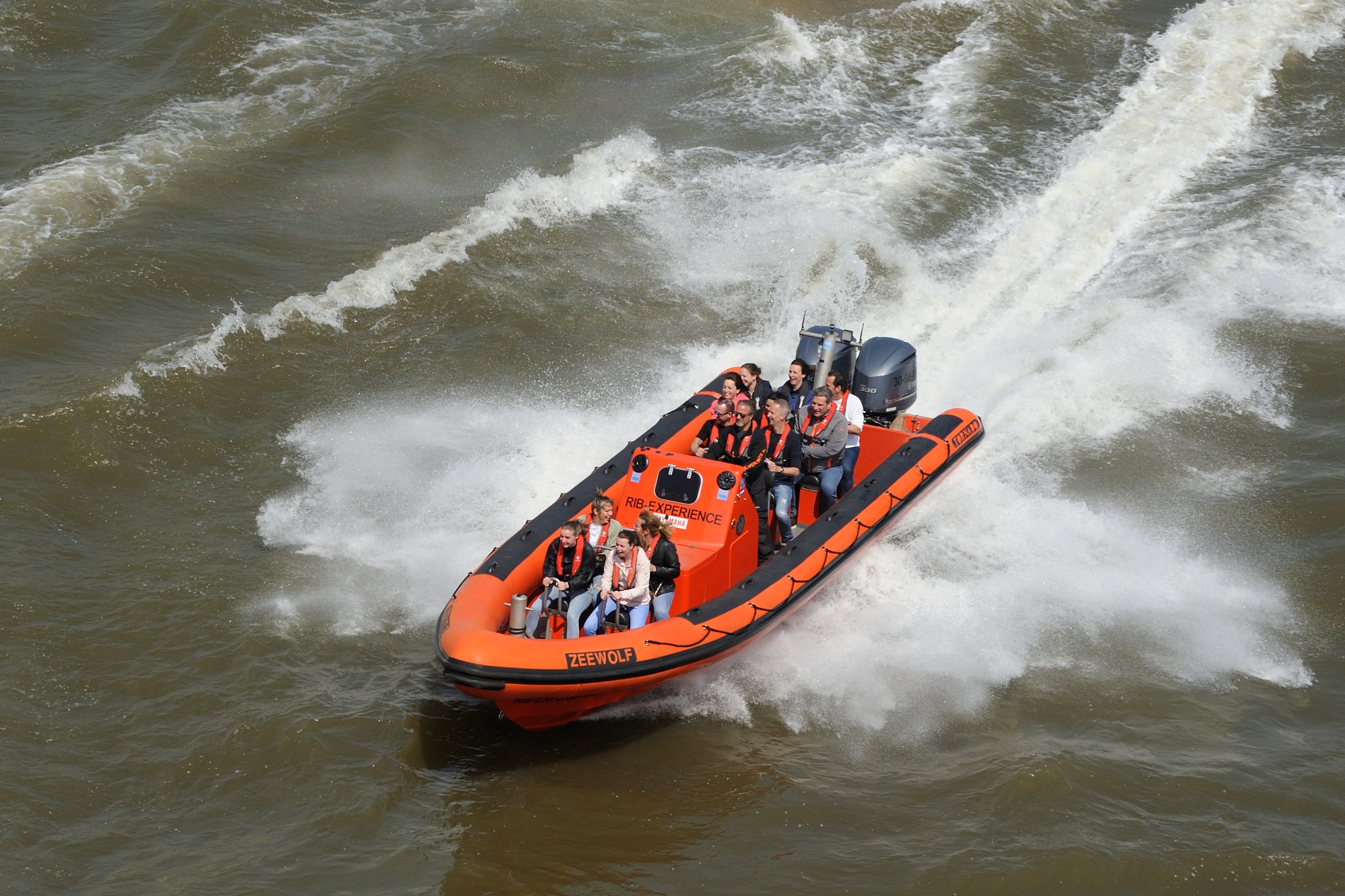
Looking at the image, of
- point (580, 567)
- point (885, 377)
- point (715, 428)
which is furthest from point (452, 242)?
point (580, 567)

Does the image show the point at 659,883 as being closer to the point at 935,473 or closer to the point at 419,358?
the point at 935,473

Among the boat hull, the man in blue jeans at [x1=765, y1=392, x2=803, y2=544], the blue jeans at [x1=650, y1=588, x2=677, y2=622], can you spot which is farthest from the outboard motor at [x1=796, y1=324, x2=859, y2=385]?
the blue jeans at [x1=650, y1=588, x2=677, y2=622]

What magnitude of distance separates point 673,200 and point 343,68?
18.5ft

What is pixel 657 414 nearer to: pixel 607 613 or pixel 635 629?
pixel 607 613

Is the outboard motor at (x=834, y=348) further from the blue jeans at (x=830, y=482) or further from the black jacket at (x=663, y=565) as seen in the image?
the black jacket at (x=663, y=565)

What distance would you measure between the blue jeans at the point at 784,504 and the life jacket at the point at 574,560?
1.84 meters

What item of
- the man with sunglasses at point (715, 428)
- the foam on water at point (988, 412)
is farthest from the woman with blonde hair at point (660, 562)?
the man with sunglasses at point (715, 428)

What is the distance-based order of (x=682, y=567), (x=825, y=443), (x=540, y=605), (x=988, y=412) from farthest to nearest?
(x=988, y=412), (x=825, y=443), (x=682, y=567), (x=540, y=605)

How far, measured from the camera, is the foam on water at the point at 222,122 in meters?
13.1

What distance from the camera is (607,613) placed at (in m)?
7.76

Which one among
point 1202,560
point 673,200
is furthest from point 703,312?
point 1202,560

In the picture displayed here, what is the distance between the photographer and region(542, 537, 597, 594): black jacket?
25.9 feet

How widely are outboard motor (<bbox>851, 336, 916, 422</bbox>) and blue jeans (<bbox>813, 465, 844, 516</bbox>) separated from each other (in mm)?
1201

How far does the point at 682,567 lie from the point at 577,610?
80 cm
